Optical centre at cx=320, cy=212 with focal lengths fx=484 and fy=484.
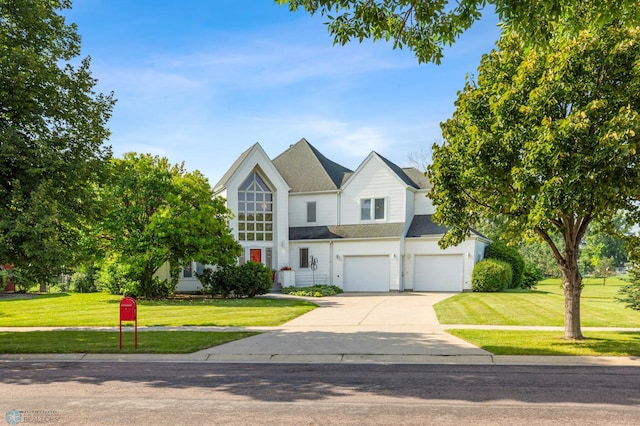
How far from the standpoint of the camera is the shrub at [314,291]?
27.9 meters

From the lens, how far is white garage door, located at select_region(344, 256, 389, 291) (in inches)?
1228

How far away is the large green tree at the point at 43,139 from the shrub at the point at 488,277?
2226cm

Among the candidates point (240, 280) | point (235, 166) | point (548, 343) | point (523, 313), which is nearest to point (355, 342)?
point (548, 343)

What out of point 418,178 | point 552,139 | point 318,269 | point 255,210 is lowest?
point 318,269

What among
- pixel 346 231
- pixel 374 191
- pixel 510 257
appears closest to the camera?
pixel 346 231

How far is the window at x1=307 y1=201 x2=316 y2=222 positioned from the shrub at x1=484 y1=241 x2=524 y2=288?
39.9ft

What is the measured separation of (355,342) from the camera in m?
12.5

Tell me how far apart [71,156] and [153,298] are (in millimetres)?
14186

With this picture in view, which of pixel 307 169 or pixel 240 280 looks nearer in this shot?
pixel 240 280

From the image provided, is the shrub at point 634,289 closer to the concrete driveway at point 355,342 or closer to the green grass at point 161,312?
the concrete driveway at point 355,342

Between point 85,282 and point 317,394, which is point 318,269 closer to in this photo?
point 85,282

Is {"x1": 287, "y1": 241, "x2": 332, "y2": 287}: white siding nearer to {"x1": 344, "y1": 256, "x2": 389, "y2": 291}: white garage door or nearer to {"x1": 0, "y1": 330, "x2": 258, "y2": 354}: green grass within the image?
{"x1": 344, "y1": 256, "x2": 389, "y2": 291}: white garage door

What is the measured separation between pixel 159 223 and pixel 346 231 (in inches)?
508

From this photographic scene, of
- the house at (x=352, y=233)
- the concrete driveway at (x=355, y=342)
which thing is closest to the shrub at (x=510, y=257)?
the house at (x=352, y=233)
